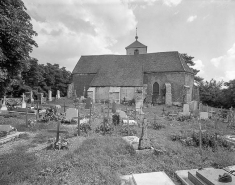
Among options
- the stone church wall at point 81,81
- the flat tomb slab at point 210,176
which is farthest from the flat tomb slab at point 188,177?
the stone church wall at point 81,81

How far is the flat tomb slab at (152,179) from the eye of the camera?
345 centimetres

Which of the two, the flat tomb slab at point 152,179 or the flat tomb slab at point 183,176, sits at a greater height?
the flat tomb slab at point 152,179

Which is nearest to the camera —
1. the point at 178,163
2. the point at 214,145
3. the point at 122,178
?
the point at 122,178

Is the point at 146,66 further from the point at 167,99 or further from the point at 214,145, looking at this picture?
the point at 214,145

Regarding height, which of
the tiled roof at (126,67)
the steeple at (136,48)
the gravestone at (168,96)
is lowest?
the gravestone at (168,96)

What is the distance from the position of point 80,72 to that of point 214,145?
78.7 ft

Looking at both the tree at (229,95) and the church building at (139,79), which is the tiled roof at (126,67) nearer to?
the church building at (139,79)

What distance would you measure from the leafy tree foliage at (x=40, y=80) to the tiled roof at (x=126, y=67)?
29.4 ft

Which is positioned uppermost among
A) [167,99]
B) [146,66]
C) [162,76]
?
[146,66]

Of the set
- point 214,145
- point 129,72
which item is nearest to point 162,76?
point 129,72

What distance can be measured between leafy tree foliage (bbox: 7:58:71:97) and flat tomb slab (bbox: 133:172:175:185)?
21.0 metres

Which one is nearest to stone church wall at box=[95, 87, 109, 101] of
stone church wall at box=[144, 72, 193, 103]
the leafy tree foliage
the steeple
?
stone church wall at box=[144, 72, 193, 103]

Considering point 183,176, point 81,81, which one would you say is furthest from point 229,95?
point 183,176

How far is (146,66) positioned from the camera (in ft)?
82.4
